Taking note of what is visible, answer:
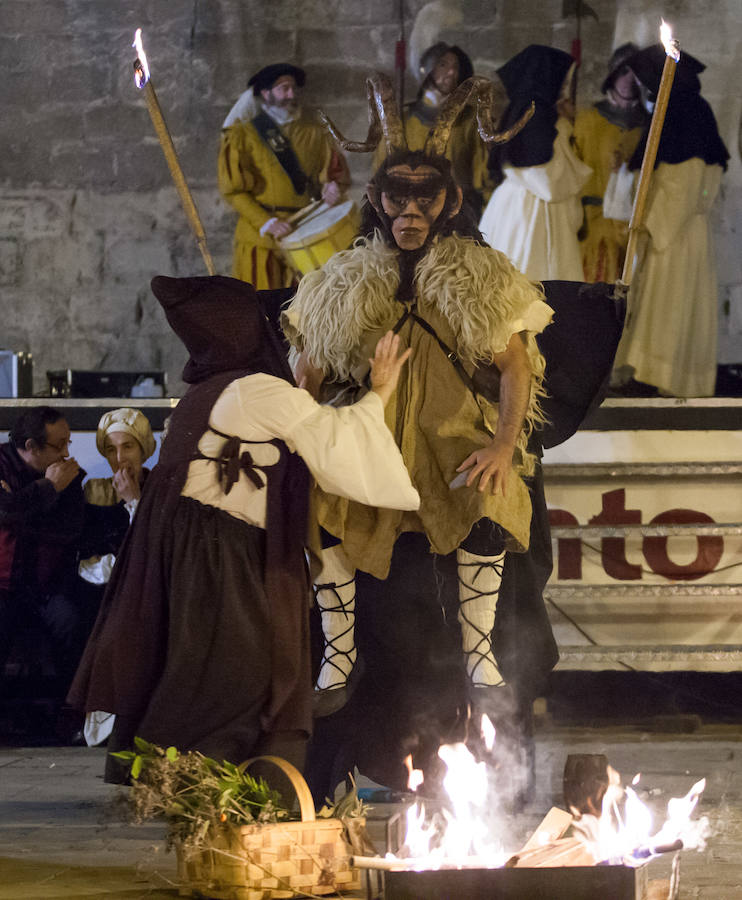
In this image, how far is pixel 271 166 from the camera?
7.11 meters

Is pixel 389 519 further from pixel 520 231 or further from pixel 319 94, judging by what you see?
pixel 319 94

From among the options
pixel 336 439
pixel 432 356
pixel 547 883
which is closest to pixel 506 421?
pixel 432 356

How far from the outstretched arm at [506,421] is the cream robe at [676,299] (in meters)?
3.26

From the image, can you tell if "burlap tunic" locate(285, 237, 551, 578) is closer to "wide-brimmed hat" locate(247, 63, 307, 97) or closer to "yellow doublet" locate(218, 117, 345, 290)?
"yellow doublet" locate(218, 117, 345, 290)

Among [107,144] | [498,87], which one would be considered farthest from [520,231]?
[107,144]

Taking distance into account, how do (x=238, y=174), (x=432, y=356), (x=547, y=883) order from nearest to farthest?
(x=547, y=883), (x=432, y=356), (x=238, y=174)

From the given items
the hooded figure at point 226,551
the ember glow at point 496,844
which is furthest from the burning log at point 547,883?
the hooded figure at point 226,551

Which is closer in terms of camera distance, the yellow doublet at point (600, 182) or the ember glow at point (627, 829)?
the ember glow at point (627, 829)

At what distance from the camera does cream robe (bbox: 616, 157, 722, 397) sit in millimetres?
6730

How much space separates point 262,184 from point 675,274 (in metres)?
2.41

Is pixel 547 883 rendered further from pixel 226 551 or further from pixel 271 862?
pixel 226 551

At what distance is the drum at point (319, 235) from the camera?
21.9 feet

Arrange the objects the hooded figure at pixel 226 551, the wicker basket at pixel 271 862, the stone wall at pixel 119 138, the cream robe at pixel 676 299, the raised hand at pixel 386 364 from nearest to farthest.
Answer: the wicker basket at pixel 271 862 → the hooded figure at pixel 226 551 → the raised hand at pixel 386 364 → the cream robe at pixel 676 299 → the stone wall at pixel 119 138

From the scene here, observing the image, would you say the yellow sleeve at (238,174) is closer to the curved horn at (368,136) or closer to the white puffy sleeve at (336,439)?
the curved horn at (368,136)
